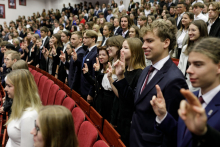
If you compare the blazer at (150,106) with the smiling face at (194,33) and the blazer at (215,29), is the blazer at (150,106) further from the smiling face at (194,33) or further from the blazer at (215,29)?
the blazer at (215,29)

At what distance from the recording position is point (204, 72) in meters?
0.94

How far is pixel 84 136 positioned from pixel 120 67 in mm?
648

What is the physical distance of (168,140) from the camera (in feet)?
3.92

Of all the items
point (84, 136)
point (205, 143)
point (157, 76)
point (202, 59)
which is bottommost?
point (84, 136)

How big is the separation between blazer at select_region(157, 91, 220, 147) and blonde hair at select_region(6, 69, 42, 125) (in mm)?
966

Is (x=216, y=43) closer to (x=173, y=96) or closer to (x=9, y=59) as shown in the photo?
(x=173, y=96)

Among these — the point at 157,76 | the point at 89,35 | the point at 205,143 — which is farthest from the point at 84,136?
the point at 89,35

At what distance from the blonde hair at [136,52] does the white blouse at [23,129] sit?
94cm

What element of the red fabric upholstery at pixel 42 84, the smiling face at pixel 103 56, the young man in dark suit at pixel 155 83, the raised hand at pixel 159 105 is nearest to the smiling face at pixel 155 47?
the young man in dark suit at pixel 155 83

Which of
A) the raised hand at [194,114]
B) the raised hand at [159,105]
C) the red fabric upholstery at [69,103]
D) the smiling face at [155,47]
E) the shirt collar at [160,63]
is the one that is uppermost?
the smiling face at [155,47]

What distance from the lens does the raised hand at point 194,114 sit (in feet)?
2.30

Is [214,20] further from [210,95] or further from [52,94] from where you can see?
[210,95]

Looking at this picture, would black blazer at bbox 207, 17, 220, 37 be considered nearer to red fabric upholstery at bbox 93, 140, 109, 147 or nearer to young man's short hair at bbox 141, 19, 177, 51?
young man's short hair at bbox 141, 19, 177, 51

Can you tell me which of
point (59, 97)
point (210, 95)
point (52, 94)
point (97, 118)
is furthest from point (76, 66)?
point (210, 95)
